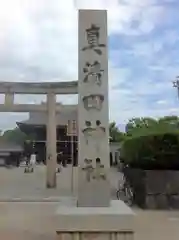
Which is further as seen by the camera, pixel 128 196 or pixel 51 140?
pixel 51 140

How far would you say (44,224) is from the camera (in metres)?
8.62

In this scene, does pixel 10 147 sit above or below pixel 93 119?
above

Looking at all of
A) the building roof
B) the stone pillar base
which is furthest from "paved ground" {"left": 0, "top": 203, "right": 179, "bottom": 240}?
the building roof

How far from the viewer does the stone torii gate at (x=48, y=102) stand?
17.8 meters

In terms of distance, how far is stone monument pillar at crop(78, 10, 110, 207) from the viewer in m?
5.72

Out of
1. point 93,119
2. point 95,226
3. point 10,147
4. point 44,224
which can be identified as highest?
point 10,147

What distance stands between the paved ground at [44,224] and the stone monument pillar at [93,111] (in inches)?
61.2

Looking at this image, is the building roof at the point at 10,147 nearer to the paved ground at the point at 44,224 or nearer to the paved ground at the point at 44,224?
the paved ground at the point at 44,224

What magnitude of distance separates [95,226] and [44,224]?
3.87m

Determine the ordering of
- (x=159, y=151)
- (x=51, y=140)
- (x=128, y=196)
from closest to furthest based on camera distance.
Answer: (x=159, y=151)
(x=128, y=196)
(x=51, y=140)

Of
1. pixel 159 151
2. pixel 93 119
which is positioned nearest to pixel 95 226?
pixel 93 119

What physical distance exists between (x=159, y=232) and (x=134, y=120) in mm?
39462

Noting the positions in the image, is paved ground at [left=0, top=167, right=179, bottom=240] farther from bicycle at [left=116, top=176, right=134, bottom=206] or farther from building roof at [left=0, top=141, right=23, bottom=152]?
building roof at [left=0, top=141, right=23, bottom=152]

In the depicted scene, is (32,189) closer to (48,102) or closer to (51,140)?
(51,140)
